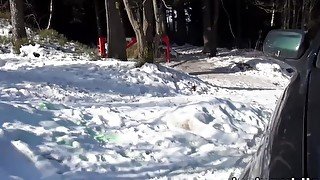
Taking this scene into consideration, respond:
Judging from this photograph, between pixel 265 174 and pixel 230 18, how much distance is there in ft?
123

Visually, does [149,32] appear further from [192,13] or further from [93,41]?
[192,13]

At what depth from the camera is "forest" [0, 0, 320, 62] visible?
69.3ft

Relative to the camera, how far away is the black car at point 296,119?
2.10m

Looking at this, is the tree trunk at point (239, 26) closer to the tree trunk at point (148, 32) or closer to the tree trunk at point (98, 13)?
the tree trunk at point (98, 13)

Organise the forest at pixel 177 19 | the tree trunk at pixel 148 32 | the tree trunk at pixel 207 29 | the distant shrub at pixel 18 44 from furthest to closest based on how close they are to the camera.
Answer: the tree trunk at pixel 207 29
the forest at pixel 177 19
the distant shrub at pixel 18 44
the tree trunk at pixel 148 32

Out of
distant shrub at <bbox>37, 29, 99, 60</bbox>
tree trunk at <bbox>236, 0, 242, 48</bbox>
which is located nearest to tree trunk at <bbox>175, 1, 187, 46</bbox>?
tree trunk at <bbox>236, 0, 242, 48</bbox>

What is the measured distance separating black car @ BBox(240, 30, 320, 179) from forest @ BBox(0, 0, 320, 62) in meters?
14.6

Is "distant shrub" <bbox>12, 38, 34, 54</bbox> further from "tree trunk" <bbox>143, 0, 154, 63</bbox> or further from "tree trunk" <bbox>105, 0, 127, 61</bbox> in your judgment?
"tree trunk" <bbox>143, 0, 154, 63</bbox>

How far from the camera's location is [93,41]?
36125 millimetres

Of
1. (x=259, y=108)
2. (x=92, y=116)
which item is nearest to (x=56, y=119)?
(x=92, y=116)

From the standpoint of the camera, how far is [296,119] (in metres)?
2.29

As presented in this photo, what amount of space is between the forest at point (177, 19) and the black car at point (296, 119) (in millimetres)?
14610

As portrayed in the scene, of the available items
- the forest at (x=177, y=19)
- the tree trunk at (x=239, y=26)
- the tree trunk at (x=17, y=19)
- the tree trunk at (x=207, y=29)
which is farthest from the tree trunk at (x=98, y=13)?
the tree trunk at (x=17, y=19)

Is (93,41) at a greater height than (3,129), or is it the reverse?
(3,129)
